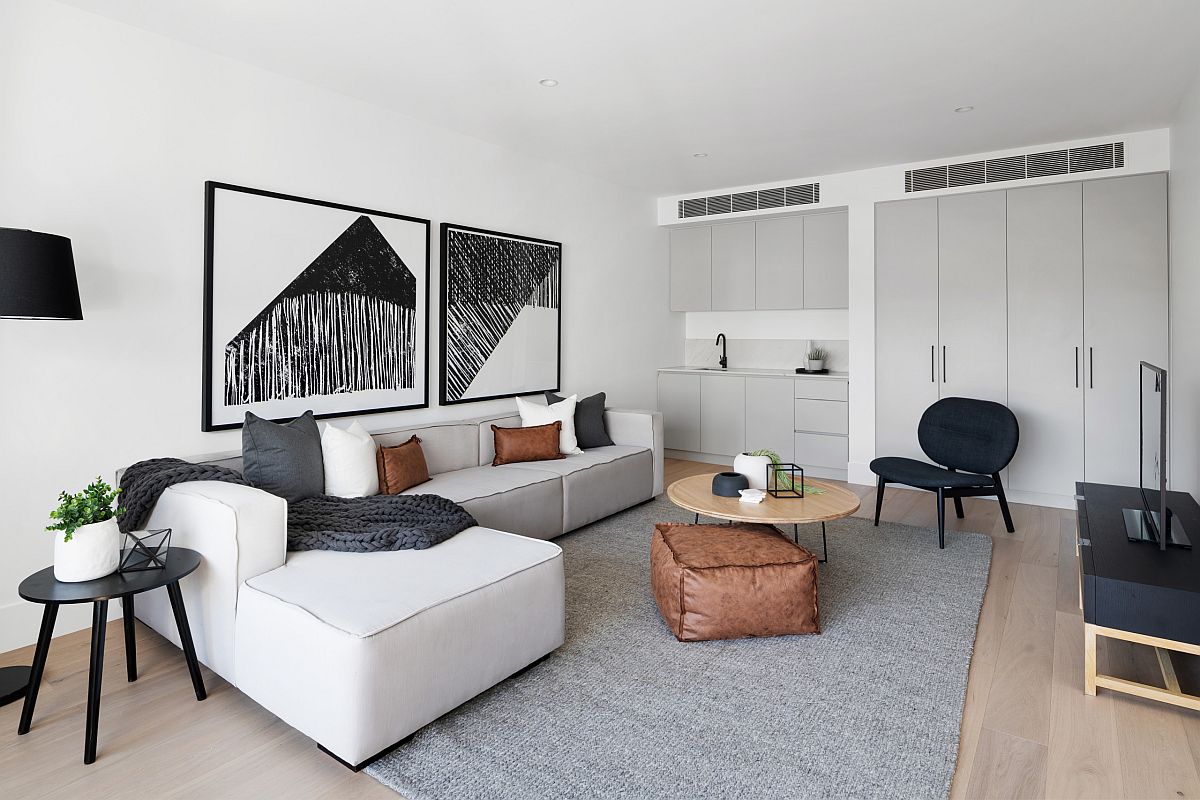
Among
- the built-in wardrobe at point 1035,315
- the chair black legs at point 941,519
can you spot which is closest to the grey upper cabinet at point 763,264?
the built-in wardrobe at point 1035,315

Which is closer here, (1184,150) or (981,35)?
(981,35)

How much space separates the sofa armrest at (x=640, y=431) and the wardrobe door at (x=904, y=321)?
74.2 inches

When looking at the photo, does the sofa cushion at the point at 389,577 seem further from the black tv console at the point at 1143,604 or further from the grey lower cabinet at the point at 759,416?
the grey lower cabinet at the point at 759,416

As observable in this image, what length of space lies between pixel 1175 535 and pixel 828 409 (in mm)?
3148

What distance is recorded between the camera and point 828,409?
5.76m

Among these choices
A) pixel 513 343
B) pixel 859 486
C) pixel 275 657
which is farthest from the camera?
pixel 859 486

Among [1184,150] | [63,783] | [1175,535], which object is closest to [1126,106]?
[1184,150]

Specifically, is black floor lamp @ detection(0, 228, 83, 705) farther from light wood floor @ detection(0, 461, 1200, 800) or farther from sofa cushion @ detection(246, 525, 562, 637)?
sofa cushion @ detection(246, 525, 562, 637)

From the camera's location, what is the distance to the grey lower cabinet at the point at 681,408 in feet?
21.4

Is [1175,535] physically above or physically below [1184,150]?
below

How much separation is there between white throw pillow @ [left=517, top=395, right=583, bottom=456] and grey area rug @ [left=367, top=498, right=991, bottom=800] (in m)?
1.38

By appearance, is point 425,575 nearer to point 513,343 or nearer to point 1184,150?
point 513,343

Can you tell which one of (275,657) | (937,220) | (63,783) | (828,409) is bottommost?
(63,783)

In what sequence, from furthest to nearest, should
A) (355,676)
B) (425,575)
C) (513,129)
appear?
(513,129), (425,575), (355,676)
